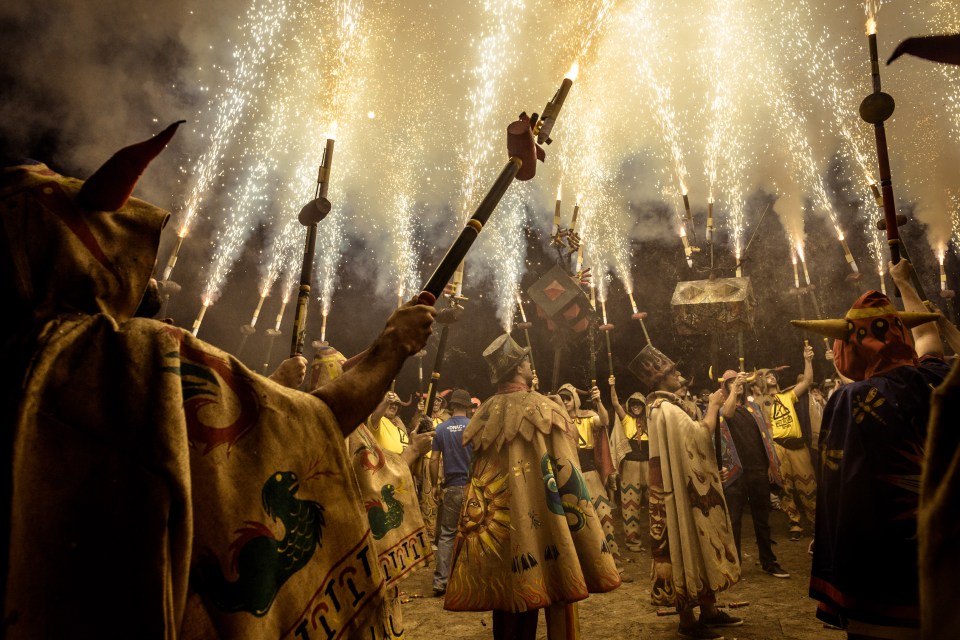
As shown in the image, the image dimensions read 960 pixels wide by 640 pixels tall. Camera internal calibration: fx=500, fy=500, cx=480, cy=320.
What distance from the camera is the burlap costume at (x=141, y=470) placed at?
1117 millimetres

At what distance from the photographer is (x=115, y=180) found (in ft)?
4.77

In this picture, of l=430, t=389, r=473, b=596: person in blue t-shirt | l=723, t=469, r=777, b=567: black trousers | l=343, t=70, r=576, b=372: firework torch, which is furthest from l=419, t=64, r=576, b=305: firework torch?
l=723, t=469, r=777, b=567: black trousers

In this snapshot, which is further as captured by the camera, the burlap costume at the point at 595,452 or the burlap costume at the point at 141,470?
the burlap costume at the point at 595,452

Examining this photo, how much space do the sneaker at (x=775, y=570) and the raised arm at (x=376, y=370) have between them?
7.95m

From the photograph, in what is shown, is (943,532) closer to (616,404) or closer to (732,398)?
(732,398)

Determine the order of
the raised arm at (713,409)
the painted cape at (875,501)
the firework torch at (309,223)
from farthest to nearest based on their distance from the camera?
the raised arm at (713,409) → the firework torch at (309,223) → the painted cape at (875,501)

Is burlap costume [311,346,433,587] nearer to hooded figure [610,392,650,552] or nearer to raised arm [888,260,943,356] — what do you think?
raised arm [888,260,943,356]

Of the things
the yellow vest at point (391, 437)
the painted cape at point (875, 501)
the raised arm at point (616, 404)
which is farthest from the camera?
the raised arm at point (616, 404)

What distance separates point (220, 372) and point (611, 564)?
151 inches

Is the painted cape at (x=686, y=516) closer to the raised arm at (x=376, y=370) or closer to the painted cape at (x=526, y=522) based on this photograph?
the painted cape at (x=526, y=522)

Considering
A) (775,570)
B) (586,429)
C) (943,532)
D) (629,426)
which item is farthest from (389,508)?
(629,426)

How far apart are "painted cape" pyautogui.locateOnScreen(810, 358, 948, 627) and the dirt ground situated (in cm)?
262

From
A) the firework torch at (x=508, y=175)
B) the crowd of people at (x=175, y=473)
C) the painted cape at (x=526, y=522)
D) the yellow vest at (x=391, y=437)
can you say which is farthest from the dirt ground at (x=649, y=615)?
the firework torch at (x=508, y=175)

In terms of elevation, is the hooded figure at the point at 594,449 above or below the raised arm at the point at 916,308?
below
